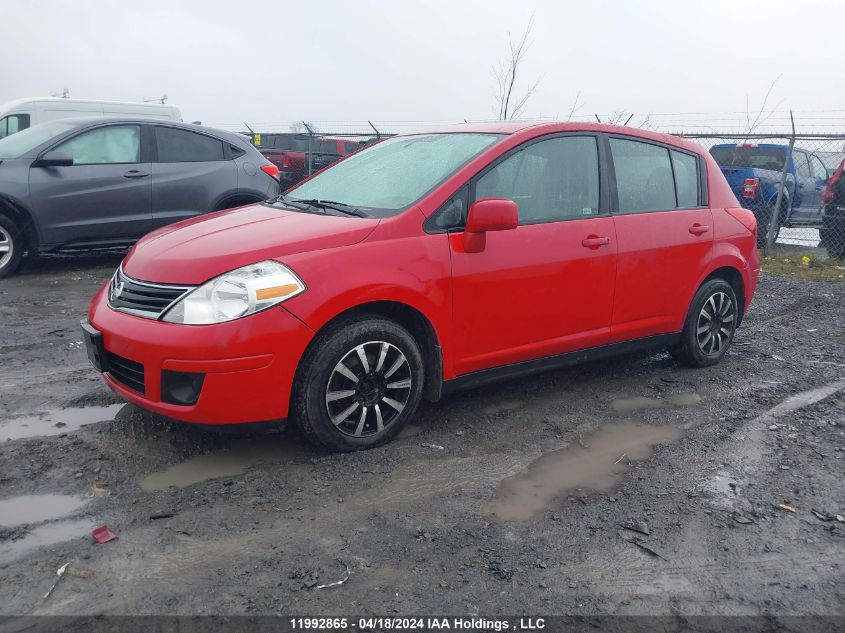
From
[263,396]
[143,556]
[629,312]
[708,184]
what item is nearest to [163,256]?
[263,396]

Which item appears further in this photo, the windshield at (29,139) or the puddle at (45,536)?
the windshield at (29,139)

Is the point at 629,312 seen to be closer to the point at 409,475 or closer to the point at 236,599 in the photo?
the point at 409,475

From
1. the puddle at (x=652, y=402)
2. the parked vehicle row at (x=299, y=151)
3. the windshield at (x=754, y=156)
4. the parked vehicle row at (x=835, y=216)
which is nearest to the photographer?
the puddle at (x=652, y=402)

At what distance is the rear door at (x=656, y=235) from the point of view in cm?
463

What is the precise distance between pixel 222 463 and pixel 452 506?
1.15 m

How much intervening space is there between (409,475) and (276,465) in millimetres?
644

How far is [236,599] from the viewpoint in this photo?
8.14 feet

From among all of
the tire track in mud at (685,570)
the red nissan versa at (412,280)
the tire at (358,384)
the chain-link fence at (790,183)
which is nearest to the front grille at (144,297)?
the red nissan versa at (412,280)

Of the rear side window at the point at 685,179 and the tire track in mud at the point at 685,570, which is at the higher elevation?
the rear side window at the point at 685,179

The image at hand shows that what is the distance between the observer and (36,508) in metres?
3.03

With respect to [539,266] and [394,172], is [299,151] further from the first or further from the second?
[539,266]

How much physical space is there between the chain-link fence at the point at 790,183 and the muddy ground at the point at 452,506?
7.07 metres

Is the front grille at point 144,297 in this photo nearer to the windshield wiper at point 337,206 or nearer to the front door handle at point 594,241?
the windshield wiper at point 337,206

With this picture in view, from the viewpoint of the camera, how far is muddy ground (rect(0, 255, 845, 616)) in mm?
2562
